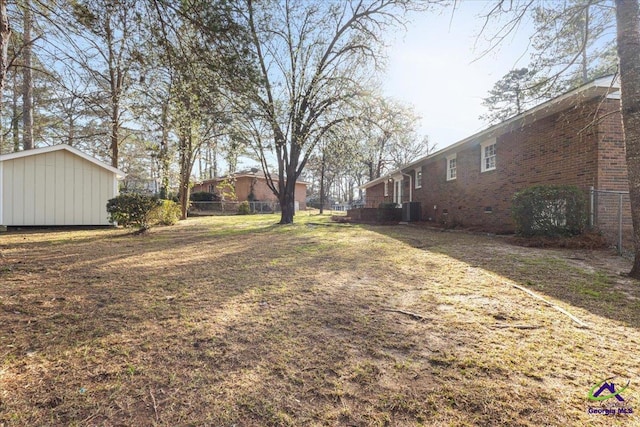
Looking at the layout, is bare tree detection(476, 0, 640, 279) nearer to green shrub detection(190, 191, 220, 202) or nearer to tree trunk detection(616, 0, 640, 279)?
tree trunk detection(616, 0, 640, 279)

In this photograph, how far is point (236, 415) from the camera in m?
1.41

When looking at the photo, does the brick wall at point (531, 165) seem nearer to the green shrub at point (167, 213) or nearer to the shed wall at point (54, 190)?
the green shrub at point (167, 213)

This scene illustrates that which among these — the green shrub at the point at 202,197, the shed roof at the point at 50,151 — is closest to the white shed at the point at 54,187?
the shed roof at the point at 50,151

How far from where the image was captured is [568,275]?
4.03 m

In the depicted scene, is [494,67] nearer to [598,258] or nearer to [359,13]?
[598,258]

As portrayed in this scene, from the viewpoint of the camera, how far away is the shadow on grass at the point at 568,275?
115 inches

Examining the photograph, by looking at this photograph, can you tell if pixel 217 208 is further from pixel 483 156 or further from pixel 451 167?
pixel 483 156

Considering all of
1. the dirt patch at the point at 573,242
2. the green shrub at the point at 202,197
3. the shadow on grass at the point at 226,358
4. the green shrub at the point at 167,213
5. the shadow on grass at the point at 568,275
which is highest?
the green shrub at the point at 202,197

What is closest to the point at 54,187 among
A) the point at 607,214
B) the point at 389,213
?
the point at 389,213

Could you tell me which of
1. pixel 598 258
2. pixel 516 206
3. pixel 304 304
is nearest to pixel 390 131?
pixel 516 206

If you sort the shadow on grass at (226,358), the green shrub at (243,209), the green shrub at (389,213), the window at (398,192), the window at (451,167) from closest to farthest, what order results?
the shadow on grass at (226,358), the window at (451,167), the green shrub at (389,213), the window at (398,192), the green shrub at (243,209)

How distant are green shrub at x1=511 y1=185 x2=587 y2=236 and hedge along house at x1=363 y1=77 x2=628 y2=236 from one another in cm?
88

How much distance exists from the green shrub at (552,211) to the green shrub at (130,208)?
10.8m

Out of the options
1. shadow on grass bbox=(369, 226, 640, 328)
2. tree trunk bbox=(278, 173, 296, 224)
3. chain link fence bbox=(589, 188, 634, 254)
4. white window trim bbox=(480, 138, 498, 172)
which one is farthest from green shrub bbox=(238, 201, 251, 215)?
chain link fence bbox=(589, 188, 634, 254)
